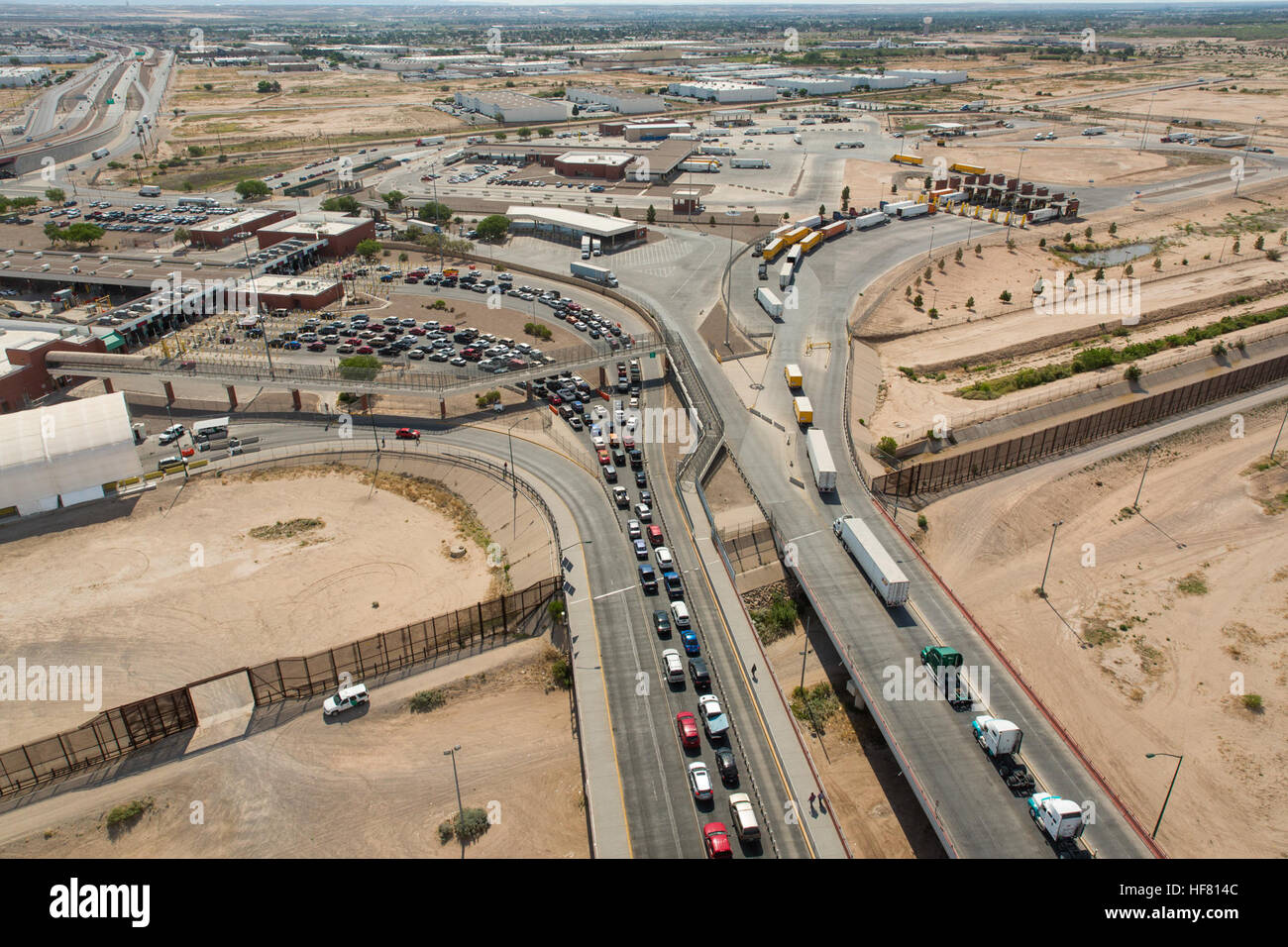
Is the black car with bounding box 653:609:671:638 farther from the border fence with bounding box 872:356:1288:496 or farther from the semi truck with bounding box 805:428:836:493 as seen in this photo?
the border fence with bounding box 872:356:1288:496

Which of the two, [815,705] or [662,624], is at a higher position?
[662,624]

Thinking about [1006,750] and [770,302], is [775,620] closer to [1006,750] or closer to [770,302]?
[1006,750]

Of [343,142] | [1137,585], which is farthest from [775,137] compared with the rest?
[1137,585]

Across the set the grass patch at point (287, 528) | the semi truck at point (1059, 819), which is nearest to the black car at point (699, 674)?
the semi truck at point (1059, 819)

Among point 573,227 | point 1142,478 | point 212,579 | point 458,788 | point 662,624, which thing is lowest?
point 458,788

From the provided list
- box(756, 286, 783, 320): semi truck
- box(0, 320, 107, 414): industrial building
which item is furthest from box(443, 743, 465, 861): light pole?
box(756, 286, 783, 320): semi truck

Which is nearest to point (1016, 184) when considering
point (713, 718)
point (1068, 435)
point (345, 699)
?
point (1068, 435)
